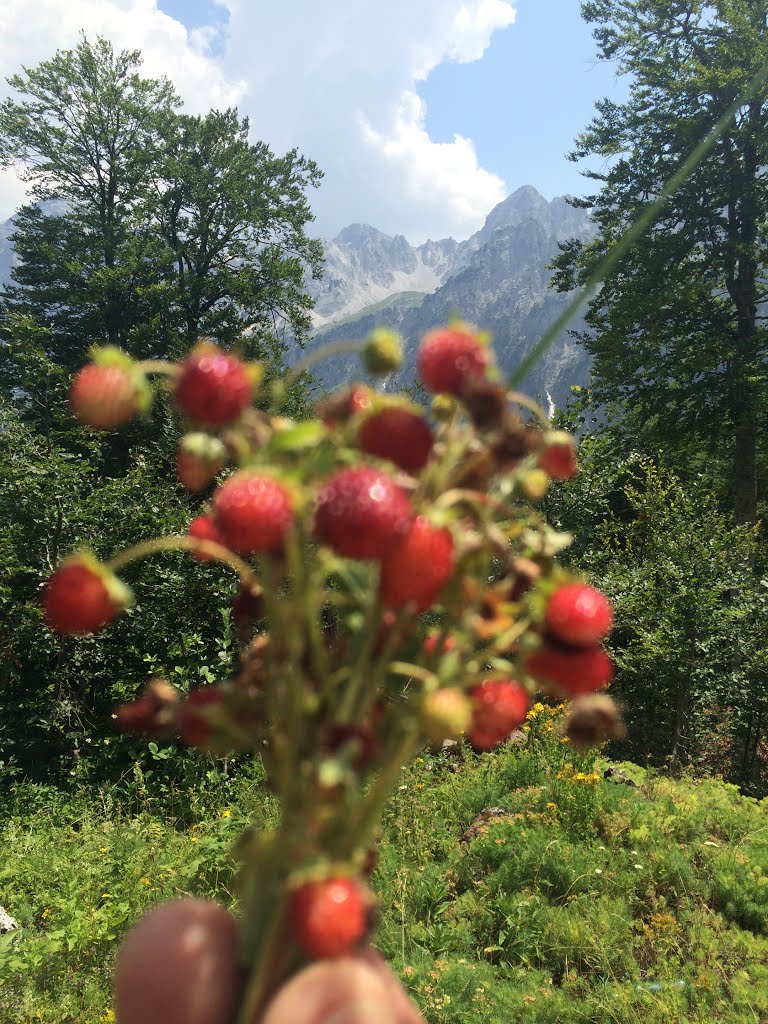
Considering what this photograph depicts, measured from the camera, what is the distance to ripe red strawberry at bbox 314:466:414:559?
0.51 m

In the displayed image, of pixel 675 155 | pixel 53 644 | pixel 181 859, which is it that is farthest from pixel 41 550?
pixel 675 155

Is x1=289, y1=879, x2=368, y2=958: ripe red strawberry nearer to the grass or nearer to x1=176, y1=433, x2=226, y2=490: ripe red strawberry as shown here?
x1=176, y1=433, x2=226, y2=490: ripe red strawberry

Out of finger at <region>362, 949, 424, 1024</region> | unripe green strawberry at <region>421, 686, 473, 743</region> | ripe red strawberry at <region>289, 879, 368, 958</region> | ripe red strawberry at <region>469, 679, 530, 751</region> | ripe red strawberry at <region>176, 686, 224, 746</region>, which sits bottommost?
finger at <region>362, 949, 424, 1024</region>

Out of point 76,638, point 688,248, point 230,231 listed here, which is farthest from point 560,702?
point 230,231

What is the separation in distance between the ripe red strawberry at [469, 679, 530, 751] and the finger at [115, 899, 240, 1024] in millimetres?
337

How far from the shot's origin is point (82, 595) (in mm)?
632

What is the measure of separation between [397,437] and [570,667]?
0.92ft

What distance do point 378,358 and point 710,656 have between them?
24.3 feet

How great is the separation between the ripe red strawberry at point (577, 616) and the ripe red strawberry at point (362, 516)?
18 centimetres

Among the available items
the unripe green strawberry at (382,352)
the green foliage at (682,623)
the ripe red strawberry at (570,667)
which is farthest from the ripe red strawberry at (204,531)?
the green foliage at (682,623)

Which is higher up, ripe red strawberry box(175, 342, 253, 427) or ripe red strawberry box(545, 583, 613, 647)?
ripe red strawberry box(175, 342, 253, 427)

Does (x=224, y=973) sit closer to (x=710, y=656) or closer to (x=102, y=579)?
(x=102, y=579)

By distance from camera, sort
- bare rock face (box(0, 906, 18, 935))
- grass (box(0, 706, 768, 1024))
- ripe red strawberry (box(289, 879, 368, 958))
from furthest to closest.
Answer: bare rock face (box(0, 906, 18, 935)) < grass (box(0, 706, 768, 1024)) < ripe red strawberry (box(289, 879, 368, 958))

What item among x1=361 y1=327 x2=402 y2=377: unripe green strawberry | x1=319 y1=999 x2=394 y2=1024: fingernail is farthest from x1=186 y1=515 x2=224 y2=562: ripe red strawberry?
x1=319 y1=999 x2=394 y2=1024: fingernail
